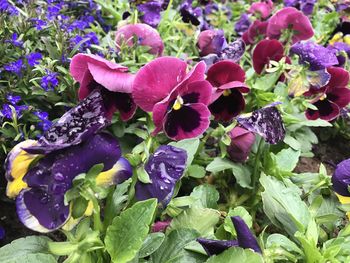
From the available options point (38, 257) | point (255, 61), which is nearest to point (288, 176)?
point (255, 61)

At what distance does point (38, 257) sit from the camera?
3.23 feet

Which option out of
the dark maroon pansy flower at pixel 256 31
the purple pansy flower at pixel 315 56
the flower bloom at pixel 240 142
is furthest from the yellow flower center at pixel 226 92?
the dark maroon pansy flower at pixel 256 31

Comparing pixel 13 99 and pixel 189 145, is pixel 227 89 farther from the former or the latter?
pixel 13 99

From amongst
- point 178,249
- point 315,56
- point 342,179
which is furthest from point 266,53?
point 178,249

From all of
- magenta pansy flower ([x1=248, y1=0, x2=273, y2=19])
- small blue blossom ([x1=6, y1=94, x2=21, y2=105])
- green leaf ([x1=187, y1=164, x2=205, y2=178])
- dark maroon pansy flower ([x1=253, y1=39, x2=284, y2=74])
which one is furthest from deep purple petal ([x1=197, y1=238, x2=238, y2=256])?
magenta pansy flower ([x1=248, y1=0, x2=273, y2=19])

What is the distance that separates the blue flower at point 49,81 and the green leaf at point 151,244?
2.00 feet

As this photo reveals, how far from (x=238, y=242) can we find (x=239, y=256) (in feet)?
0.17

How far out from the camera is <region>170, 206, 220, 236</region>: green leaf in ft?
3.84

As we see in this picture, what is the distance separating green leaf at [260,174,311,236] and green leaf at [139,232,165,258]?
305 mm

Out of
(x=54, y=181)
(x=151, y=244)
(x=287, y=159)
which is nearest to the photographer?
(x=54, y=181)

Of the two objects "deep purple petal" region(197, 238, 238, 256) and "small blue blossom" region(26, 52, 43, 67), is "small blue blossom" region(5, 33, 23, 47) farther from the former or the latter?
"deep purple petal" region(197, 238, 238, 256)

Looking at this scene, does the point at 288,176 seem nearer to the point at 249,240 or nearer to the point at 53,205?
the point at 249,240

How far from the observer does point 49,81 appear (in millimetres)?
1457

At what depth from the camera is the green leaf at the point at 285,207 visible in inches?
45.6
